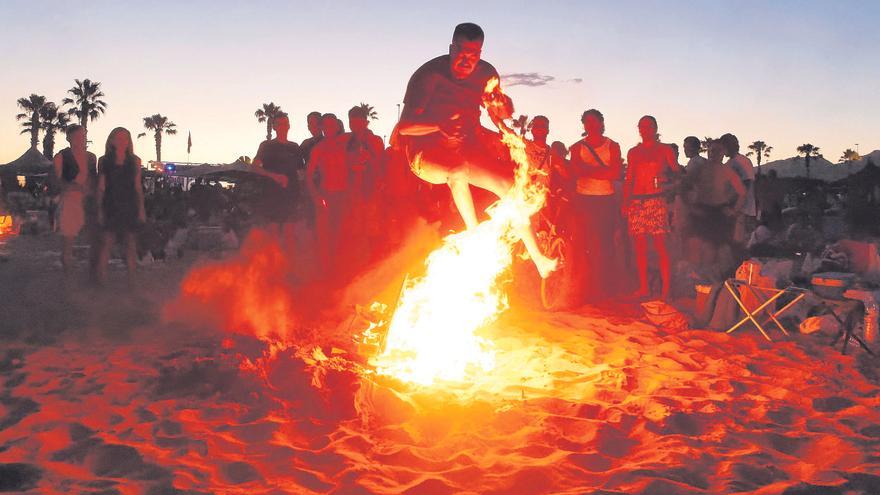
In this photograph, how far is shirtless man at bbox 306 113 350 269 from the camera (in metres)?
7.96

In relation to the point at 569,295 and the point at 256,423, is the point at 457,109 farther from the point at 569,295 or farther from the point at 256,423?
the point at 569,295

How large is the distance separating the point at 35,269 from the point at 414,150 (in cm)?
800

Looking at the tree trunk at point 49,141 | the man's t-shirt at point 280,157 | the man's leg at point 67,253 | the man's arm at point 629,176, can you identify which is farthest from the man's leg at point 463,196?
the tree trunk at point 49,141

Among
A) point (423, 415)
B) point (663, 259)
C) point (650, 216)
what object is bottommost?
point (423, 415)

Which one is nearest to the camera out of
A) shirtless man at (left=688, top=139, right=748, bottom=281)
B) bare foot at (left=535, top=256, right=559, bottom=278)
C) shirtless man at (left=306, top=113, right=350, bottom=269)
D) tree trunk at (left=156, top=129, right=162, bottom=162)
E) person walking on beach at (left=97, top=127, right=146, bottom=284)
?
bare foot at (left=535, top=256, right=559, bottom=278)

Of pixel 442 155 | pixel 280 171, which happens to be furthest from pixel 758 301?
pixel 280 171

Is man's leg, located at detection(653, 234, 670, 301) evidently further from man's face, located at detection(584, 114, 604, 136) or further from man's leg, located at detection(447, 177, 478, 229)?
man's leg, located at detection(447, 177, 478, 229)

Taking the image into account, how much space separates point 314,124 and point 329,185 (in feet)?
3.39

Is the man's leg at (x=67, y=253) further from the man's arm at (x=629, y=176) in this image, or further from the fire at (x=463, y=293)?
the man's arm at (x=629, y=176)

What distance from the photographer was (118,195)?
25.8 feet

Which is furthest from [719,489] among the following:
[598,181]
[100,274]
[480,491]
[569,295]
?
[100,274]

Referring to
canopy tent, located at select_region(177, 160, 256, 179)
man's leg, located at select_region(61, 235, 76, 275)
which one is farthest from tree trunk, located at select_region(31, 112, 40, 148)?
man's leg, located at select_region(61, 235, 76, 275)

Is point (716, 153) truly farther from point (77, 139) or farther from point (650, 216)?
point (77, 139)

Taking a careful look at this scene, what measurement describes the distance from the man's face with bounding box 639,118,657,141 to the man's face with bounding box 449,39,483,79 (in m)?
3.44
